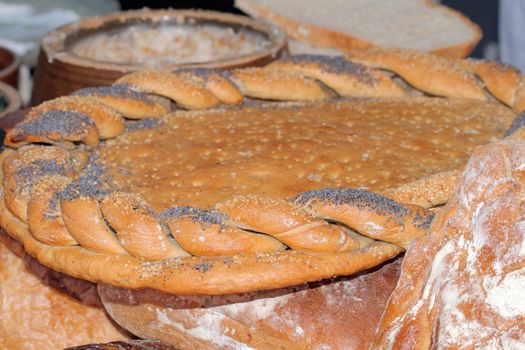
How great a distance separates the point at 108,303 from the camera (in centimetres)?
107

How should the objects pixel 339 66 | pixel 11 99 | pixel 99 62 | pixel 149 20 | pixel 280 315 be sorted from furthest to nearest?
pixel 11 99 → pixel 149 20 → pixel 99 62 → pixel 339 66 → pixel 280 315

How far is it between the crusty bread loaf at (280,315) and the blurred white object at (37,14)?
277cm

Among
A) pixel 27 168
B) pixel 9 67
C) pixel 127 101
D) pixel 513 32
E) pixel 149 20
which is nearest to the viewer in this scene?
pixel 27 168

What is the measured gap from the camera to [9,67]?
2.72m

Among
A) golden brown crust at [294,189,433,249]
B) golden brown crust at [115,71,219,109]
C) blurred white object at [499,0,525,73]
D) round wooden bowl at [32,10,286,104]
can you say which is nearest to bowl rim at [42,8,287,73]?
round wooden bowl at [32,10,286,104]

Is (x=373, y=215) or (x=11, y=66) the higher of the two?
(x=373, y=215)

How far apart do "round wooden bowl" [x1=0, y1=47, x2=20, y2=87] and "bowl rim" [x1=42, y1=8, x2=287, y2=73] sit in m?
0.84

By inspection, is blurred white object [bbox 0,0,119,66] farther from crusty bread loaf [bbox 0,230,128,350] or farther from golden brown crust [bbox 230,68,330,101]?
crusty bread loaf [bbox 0,230,128,350]

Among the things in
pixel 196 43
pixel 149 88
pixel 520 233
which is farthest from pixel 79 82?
pixel 520 233

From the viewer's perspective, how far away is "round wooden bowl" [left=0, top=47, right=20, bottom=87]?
266 cm

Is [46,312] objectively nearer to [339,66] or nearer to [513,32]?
[339,66]

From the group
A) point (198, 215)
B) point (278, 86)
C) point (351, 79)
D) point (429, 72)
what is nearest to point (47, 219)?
point (198, 215)

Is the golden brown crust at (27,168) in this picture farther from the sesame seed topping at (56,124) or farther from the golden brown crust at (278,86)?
the golden brown crust at (278,86)

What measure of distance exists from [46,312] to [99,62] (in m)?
0.69
